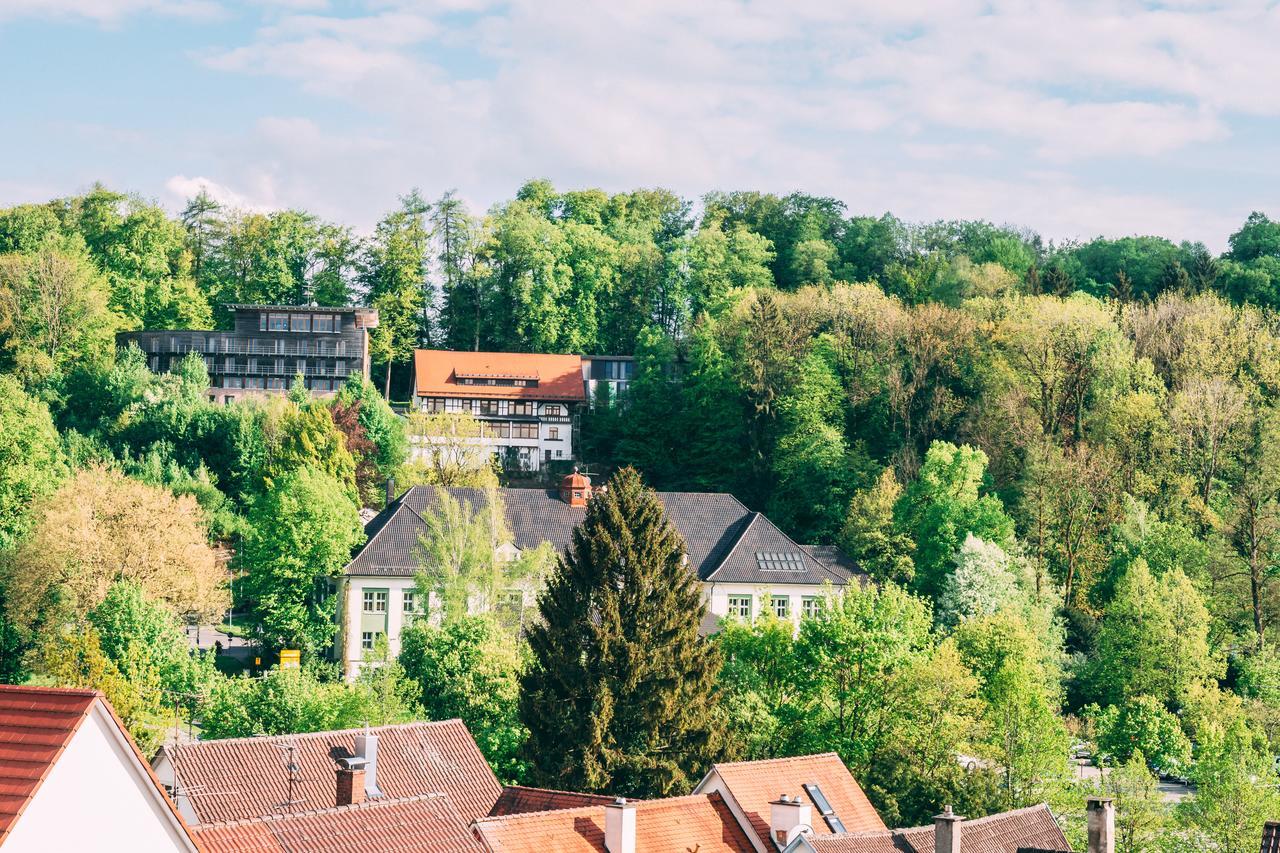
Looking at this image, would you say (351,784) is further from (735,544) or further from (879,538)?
(879,538)

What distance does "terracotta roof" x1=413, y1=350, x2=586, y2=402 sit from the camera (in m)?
106

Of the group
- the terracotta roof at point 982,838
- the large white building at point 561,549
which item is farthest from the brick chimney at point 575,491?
the terracotta roof at point 982,838

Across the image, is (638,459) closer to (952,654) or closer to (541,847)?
(952,654)

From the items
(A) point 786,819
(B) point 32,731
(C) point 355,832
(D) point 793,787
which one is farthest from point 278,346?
(B) point 32,731

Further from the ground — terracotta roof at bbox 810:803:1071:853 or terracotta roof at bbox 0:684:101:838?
terracotta roof at bbox 0:684:101:838

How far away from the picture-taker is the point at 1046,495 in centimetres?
7869

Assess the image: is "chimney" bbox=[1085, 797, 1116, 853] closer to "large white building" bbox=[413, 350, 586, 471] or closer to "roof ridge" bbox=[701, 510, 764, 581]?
"roof ridge" bbox=[701, 510, 764, 581]

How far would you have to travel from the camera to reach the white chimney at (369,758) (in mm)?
33125

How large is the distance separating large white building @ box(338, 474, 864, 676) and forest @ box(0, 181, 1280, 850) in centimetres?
206

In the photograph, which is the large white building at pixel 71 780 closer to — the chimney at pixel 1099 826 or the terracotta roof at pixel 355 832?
the terracotta roof at pixel 355 832

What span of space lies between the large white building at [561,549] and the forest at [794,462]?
6.77ft

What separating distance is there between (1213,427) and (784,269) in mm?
41828

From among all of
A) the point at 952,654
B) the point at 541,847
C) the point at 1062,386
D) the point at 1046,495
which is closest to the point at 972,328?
the point at 1062,386

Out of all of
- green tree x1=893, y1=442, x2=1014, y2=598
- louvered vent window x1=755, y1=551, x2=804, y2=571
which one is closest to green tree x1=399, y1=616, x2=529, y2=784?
louvered vent window x1=755, y1=551, x2=804, y2=571
